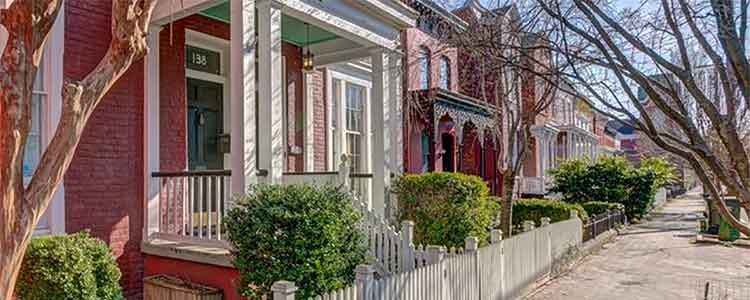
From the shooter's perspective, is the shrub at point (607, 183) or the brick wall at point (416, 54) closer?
the brick wall at point (416, 54)

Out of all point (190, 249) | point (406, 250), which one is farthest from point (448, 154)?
point (190, 249)

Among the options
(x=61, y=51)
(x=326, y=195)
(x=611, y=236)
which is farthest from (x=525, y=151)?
(x=61, y=51)

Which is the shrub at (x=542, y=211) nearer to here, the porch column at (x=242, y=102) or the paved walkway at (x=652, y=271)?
the paved walkway at (x=652, y=271)

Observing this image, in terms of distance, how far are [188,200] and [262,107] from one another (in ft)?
6.66

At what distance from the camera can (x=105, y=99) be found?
6379 mm

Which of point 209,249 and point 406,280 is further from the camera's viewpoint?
point 209,249

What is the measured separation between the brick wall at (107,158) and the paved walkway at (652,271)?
557 cm

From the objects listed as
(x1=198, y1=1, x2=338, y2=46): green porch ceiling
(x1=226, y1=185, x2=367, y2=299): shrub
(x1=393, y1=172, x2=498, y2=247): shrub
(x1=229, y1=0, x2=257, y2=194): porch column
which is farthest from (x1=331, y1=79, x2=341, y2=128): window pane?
(x1=226, y1=185, x2=367, y2=299): shrub

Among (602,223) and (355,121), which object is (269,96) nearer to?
(355,121)

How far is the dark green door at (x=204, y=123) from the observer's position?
791 centimetres

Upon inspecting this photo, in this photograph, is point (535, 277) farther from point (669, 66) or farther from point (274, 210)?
point (669, 66)

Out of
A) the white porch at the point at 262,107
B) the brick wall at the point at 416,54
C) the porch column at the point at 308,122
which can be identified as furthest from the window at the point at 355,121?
the brick wall at the point at 416,54

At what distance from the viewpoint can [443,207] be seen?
27.5 feet

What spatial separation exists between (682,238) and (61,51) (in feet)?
47.2
